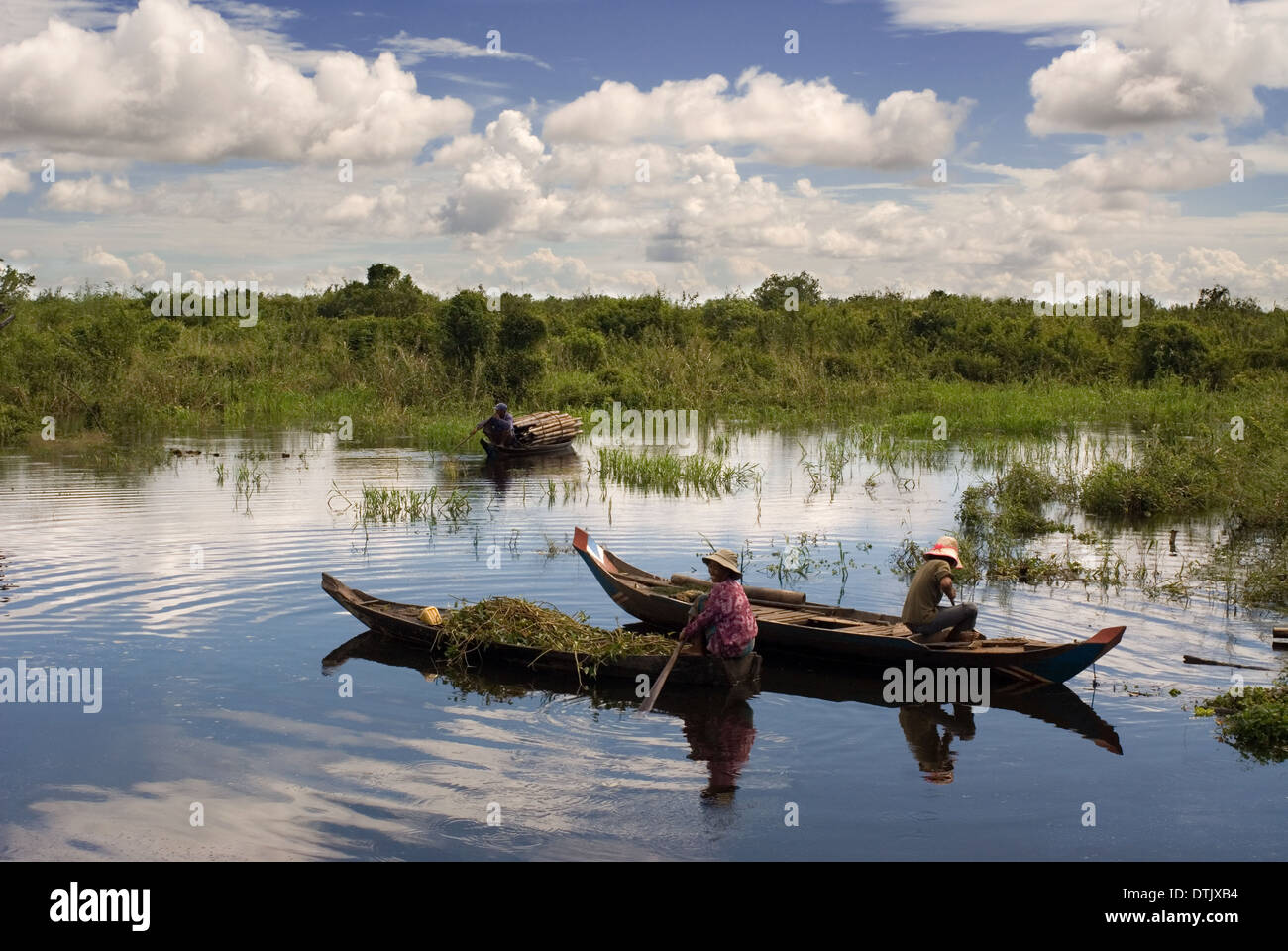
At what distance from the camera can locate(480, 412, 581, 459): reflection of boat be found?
23.2 m

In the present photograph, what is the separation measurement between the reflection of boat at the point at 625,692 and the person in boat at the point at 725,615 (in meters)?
0.39

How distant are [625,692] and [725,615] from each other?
1.01 m

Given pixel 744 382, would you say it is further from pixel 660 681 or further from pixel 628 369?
pixel 660 681

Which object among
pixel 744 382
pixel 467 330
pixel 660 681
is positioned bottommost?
pixel 660 681

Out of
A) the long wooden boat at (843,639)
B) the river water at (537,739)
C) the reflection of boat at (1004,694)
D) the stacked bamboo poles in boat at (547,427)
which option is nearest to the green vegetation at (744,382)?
the stacked bamboo poles in boat at (547,427)

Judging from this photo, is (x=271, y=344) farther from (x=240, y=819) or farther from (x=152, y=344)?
(x=240, y=819)

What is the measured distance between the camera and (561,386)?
3164 cm

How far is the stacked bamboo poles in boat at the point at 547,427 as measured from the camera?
76.3ft

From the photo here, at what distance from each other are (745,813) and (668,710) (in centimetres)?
192

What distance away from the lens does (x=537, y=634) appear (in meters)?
9.73

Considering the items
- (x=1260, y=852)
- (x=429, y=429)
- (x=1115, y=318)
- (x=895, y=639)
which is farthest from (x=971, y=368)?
(x=1260, y=852)

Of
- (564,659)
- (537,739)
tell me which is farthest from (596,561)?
(537,739)

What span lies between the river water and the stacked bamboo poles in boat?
8.66 m

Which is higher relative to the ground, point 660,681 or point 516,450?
point 516,450
